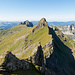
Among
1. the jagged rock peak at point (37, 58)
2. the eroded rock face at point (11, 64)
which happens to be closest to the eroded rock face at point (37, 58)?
the jagged rock peak at point (37, 58)

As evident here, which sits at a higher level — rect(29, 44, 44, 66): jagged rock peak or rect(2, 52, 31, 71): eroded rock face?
rect(2, 52, 31, 71): eroded rock face

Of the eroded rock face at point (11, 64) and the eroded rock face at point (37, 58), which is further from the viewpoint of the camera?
the eroded rock face at point (37, 58)

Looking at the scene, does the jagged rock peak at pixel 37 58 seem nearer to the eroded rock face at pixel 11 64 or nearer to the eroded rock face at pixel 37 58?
the eroded rock face at pixel 37 58

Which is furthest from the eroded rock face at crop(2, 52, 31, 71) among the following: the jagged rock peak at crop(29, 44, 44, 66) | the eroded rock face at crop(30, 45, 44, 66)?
the eroded rock face at crop(30, 45, 44, 66)

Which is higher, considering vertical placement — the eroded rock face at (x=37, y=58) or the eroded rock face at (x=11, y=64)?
the eroded rock face at (x=11, y=64)

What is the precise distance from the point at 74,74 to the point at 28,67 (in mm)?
134072

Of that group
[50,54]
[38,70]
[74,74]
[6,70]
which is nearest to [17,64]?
[6,70]

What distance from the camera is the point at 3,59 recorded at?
52062mm

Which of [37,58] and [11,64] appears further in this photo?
[37,58]

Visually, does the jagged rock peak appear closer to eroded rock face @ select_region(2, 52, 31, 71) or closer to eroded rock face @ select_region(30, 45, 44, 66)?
eroded rock face @ select_region(30, 45, 44, 66)

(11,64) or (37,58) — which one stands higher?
(11,64)

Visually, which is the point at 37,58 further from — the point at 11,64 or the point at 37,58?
the point at 11,64

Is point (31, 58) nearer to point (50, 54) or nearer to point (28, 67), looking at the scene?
point (28, 67)

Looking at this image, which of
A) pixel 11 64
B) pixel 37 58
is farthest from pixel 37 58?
pixel 11 64
